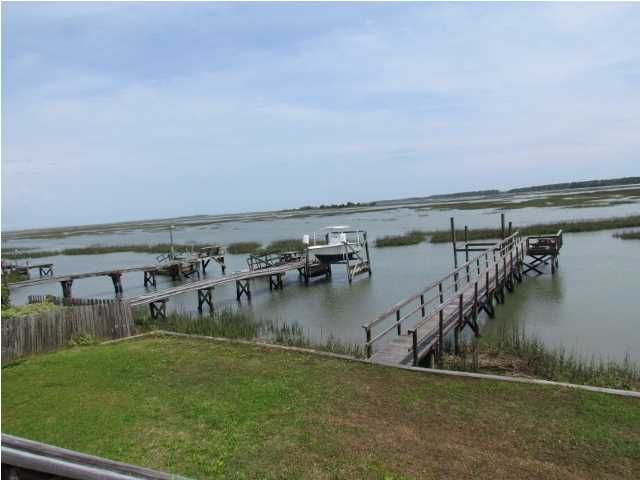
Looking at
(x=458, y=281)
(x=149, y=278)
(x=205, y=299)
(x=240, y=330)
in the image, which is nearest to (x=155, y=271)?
(x=149, y=278)

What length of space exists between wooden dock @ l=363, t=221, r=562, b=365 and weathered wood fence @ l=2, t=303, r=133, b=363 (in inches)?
287

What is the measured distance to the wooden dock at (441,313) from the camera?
10.8m

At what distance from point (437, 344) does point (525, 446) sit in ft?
19.2

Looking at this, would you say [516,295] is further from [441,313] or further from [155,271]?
[155,271]

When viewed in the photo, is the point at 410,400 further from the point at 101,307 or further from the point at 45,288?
the point at 45,288

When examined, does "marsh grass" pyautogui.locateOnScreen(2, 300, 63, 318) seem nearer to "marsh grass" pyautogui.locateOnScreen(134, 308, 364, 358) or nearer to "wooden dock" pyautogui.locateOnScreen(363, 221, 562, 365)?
"marsh grass" pyautogui.locateOnScreen(134, 308, 364, 358)

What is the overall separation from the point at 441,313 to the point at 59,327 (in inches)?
387

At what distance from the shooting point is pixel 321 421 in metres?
7.00

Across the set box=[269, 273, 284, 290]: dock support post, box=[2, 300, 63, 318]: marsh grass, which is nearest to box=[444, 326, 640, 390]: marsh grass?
box=[2, 300, 63, 318]: marsh grass

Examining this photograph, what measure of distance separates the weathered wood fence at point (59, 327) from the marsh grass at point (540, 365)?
30.0 feet

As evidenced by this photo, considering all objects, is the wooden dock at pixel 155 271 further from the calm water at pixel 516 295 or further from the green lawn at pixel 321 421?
the green lawn at pixel 321 421

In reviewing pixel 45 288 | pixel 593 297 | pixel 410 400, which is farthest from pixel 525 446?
pixel 45 288

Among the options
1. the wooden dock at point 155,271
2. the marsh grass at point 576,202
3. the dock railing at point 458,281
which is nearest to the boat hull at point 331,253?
the wooden dock at point 155,271

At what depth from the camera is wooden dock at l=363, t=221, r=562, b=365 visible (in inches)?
425
